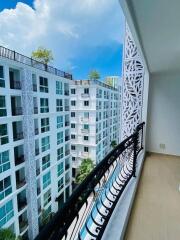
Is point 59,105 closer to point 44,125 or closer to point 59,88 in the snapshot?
point 59,88

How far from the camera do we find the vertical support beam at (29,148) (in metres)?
5.58

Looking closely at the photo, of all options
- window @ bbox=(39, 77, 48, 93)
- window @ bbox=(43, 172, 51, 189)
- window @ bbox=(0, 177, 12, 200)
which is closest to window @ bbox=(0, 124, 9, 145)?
window @ bbox=(0, 177, 12, 200)

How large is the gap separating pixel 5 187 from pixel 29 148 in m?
1.47

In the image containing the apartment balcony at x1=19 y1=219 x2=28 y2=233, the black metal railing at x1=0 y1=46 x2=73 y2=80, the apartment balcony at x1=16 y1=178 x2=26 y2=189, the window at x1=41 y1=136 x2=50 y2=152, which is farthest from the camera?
the window at x1=41 y1=136 x2=50 y2=152

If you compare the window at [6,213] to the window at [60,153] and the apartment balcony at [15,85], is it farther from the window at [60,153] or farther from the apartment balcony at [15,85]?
the apartment balcony at [15,85]

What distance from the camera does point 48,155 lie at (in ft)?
23.5

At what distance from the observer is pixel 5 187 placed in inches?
201

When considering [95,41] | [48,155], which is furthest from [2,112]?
[95,41]

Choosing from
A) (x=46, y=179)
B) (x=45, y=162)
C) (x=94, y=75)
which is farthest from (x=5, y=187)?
(x=94, y=75)

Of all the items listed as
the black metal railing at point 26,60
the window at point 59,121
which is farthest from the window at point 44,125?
the black metal railing at point 26,60

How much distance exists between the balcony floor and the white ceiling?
1.72 m

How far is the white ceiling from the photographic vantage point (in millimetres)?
1037

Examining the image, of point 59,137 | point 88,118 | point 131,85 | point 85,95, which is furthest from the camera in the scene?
point 88,118

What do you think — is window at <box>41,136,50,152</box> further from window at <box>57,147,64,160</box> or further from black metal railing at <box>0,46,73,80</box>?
black metal railing at <box>0,46,73,80</box>
